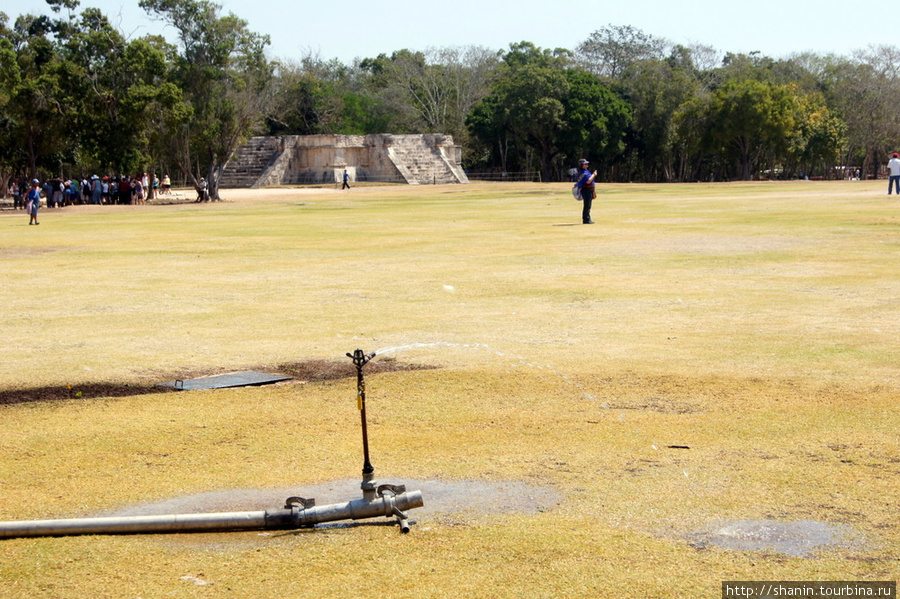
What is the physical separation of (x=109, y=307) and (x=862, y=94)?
92857 mm

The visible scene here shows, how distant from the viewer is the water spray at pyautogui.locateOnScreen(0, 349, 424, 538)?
5.52m

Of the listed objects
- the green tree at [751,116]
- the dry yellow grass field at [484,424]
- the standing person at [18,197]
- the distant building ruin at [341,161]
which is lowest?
the dry yellow grass field at [484,424]

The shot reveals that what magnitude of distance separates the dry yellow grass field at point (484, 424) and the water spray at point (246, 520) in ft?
0.23

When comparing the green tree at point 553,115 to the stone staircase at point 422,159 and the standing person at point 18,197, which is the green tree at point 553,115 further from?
the standing person at point 18,197

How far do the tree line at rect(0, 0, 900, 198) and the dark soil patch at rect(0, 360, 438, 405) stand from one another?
42.9 metres

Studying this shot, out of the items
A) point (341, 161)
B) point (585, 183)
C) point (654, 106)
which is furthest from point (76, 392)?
point (654, 106)

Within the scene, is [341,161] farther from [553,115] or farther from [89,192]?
[89,192]

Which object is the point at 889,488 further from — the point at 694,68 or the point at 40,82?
the point at 694,68

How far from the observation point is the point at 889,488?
6156 mm

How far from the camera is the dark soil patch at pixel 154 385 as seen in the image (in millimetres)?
9047

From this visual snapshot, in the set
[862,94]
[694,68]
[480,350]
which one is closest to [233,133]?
[480,350]

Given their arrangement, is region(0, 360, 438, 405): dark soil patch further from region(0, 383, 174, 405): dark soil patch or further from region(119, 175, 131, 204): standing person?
region(119, 175, 131, 204): standing person

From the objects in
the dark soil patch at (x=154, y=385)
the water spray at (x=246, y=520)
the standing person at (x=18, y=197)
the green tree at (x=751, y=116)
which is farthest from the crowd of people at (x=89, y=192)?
the water spray at (x=246, y=520)

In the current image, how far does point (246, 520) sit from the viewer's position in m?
5.55
